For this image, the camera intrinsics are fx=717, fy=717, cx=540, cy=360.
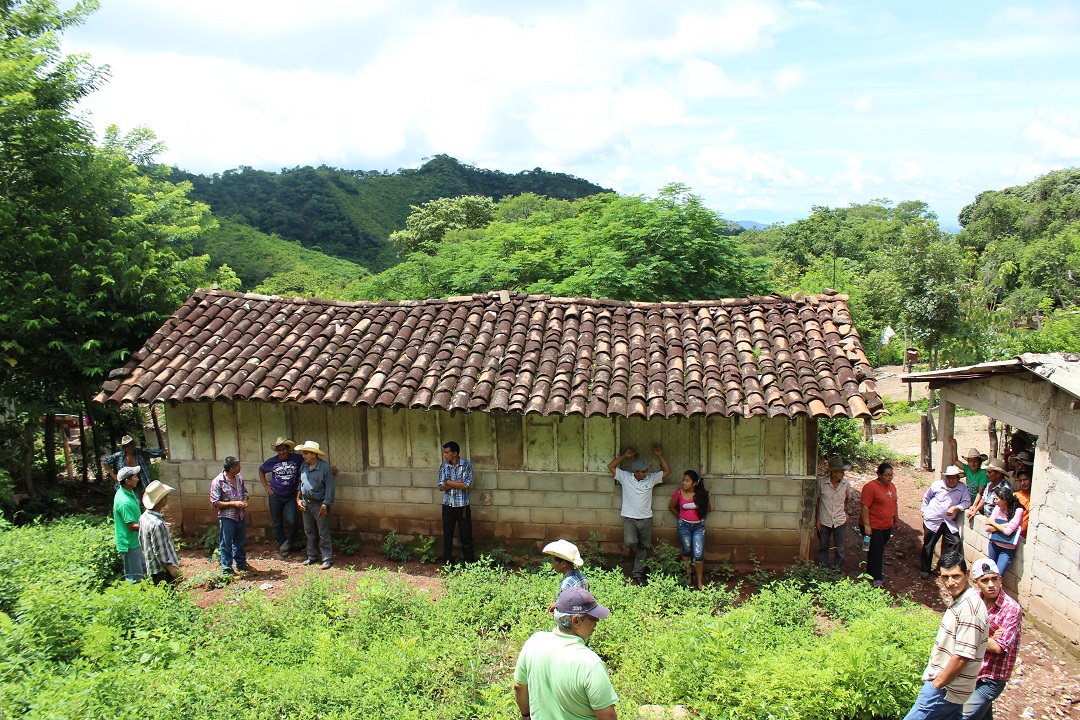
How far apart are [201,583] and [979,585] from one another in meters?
8.56

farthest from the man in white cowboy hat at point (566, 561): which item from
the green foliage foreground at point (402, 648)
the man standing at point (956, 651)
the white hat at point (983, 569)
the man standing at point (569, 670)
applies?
the white hat at point (983, 569)

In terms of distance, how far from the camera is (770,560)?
9469 mm

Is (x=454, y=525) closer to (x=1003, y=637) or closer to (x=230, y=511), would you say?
(x=230, y=511)

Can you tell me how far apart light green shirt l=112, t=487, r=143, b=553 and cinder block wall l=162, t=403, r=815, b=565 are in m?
2.41

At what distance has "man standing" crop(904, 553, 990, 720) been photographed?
492 centimetres

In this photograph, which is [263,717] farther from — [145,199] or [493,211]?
[493,211]

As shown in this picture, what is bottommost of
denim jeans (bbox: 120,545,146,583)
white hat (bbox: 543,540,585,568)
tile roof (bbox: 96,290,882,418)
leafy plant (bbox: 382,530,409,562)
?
leafy plant (bbox: 382,530,409,562)

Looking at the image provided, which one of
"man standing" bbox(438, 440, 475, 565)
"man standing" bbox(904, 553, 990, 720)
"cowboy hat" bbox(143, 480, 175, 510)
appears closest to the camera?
"man standing" bbox(904, 553, 990, 720)

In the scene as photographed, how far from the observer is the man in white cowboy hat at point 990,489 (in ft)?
29.9

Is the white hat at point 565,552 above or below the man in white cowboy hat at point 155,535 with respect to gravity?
above

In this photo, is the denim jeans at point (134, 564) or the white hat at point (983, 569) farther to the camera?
the denim jeans at point (134, 564)

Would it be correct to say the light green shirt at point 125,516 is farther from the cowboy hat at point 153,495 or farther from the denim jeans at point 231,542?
the denim jeans at point 231,542

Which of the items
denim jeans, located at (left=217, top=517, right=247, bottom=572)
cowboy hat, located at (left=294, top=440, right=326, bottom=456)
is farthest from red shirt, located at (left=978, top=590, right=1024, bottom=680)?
denim jeans, located at (left=217, top=517, right=247, bottom=572)

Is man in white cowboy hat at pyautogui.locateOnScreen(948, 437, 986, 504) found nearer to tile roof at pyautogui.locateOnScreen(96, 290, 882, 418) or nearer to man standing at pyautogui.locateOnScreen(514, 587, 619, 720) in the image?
tile roof at pyautogui.locateOnScreen(96, 290, 882, 418)
